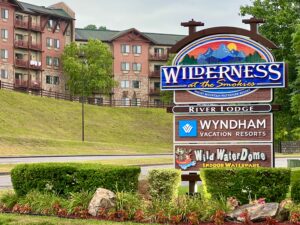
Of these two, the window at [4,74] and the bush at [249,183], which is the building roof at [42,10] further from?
the bush at [249,183]

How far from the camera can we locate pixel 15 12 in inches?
3713

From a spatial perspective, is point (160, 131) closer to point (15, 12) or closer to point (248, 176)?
point (15, 12)

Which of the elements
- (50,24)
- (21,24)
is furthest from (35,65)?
(50,24)

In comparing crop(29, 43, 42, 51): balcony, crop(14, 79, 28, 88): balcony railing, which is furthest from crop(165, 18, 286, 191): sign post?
crop(29, 43, 42, 51): balcony

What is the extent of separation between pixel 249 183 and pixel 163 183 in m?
2.13

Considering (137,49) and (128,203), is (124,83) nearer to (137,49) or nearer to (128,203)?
(137,49)

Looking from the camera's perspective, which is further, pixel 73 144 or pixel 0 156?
pixel 73 144

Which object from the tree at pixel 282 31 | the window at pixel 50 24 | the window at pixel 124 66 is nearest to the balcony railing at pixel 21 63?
the window at pixel 50 24

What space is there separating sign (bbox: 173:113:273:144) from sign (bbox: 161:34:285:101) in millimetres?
500

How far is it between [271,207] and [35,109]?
67.1 meters

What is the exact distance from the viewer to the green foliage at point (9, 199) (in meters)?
15.4

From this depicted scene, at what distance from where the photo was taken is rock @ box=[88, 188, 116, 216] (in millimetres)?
14031

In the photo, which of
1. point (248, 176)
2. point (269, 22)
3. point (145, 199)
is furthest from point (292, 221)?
point (269, 22)

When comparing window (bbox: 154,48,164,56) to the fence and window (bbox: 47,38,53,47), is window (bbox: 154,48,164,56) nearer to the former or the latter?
the fence
